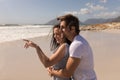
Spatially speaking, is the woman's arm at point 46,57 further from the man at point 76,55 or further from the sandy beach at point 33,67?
the sandy beach at point 33,67

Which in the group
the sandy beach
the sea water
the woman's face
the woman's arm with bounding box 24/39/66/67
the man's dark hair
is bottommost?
the sea water

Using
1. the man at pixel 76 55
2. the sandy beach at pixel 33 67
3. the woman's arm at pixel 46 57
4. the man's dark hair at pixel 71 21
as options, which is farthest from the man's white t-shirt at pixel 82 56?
the sandy beach at pixel 33 67

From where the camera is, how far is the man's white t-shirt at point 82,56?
9.07 ft

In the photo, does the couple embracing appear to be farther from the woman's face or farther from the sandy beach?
the sandy beach

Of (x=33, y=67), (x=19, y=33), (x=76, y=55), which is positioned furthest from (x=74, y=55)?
(x=19, y=33)

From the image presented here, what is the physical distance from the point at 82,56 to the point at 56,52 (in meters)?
0.39

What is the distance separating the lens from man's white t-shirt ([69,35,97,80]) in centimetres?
276

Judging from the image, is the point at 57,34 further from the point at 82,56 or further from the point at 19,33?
the point at 19,33

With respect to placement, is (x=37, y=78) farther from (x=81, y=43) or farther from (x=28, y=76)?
(x=81, y=43)

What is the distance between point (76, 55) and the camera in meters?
2.76

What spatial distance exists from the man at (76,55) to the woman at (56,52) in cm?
15

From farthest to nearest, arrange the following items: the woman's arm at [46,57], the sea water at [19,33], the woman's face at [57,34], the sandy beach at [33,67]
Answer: the sea water at [19,33] → the sandy beach at [33,67] → the woman's face at [57,34] → the woman's arm at [46,57]

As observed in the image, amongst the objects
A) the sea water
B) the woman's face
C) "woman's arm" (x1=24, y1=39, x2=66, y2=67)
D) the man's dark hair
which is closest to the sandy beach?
the woman's face

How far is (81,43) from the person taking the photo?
110 inches
